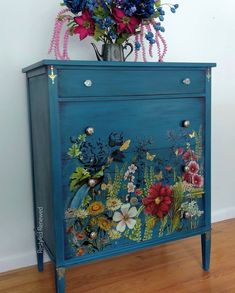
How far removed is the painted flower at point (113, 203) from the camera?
156 centimetres

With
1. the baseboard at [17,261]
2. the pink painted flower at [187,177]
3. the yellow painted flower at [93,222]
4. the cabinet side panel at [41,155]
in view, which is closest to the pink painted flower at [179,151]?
the pink painted flower at [187,177]

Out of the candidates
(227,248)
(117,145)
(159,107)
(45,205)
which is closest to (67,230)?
(45,205)

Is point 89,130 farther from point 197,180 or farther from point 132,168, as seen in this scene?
point 197,180

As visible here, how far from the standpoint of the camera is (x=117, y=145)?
1545 millimetres

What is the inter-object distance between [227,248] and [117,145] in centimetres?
100

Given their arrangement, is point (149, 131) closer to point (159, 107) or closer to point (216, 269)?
point (159, 107)

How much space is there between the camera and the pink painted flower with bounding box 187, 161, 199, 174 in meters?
1.73

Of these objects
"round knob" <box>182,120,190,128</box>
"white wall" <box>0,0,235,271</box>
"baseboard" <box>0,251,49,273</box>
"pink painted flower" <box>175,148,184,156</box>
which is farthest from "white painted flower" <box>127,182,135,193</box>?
"baseboard" <box>0,251,49,273</box>

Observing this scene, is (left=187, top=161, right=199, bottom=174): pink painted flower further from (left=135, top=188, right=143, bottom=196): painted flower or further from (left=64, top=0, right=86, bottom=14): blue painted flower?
(left=64, top=0, right=86, bottom=14): blue painted flower

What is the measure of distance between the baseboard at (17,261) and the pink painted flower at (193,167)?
0.89 metres

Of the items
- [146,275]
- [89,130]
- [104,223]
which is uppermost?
[89,130]

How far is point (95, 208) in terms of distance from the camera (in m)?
1.53

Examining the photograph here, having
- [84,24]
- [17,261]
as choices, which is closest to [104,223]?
[17,261]

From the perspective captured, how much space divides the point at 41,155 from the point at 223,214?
1.46 meters
